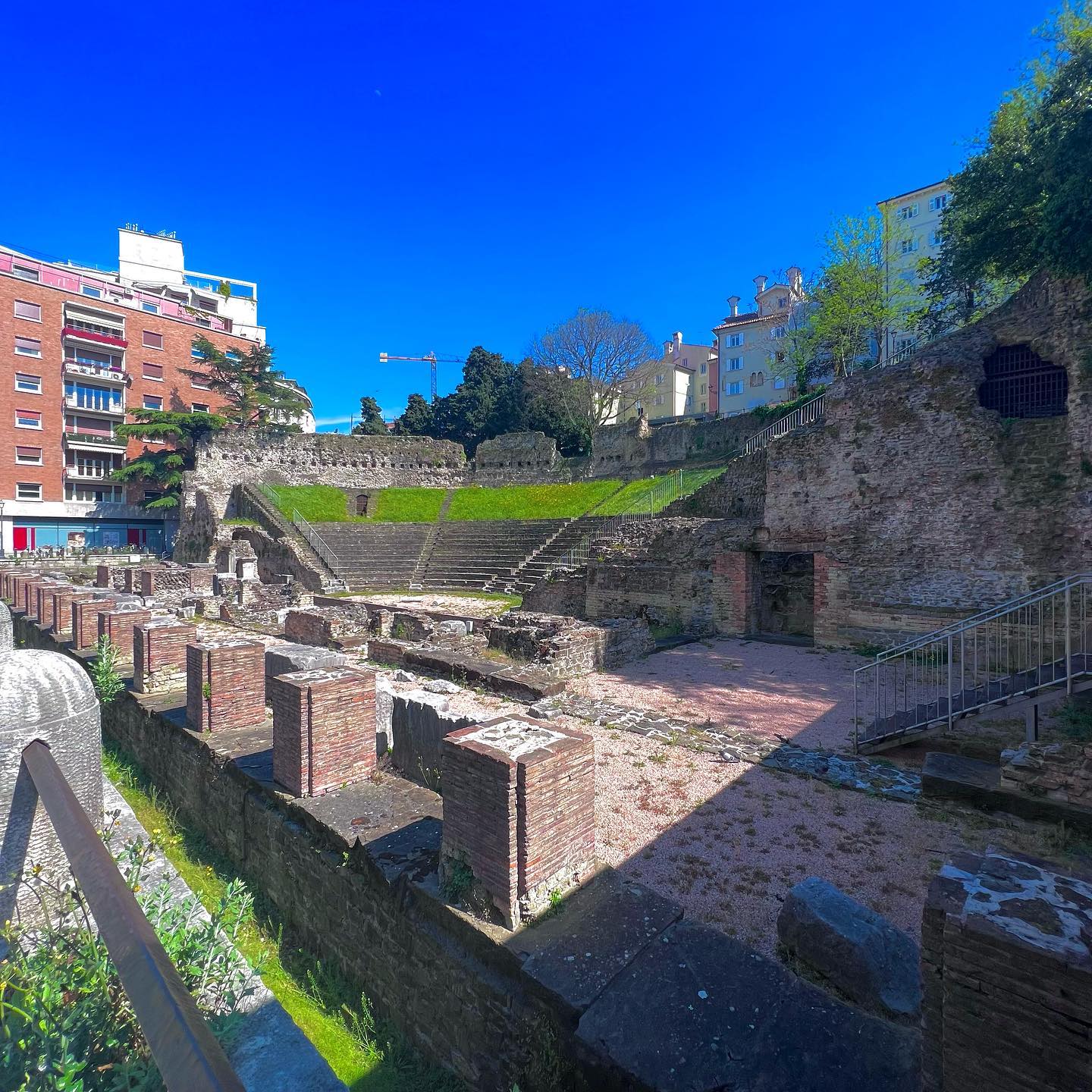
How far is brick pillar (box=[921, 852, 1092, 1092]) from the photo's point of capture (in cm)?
164

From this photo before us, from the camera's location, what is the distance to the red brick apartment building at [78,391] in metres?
38.2

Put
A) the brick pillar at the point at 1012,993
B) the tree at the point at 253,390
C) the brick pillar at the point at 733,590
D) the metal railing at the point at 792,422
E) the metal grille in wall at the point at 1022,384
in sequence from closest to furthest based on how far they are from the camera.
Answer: the brick pillar at the point at 1012,993 < the metal grille in wall at the point at 1022,384 < the brick pillar at the point at 733,590 < the metal railing at the point at 792,422 < the tree at the point at 253,390

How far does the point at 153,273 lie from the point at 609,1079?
236ft

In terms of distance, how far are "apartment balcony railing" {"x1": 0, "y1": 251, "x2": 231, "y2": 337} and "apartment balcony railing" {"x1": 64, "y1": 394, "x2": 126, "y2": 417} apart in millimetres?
4596

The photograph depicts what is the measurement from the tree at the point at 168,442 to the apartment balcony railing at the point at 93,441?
2827mm

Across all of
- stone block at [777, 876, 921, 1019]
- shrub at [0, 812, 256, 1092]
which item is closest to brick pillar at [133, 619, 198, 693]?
shrub at [0, 812, 256, 1092]

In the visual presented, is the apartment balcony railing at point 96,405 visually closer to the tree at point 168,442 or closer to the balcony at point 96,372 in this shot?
the balcony at point 96,372

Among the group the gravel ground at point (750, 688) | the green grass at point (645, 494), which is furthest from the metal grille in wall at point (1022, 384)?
the green grass at point (645, 494)

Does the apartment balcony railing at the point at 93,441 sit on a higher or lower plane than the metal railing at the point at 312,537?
higher

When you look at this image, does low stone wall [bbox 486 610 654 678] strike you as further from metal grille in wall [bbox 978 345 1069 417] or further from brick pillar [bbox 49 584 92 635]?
metal grille in wall [bbox 978 345 1069 417]

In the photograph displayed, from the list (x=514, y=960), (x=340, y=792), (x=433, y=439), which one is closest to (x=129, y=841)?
(x=340, y=792)

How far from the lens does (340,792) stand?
4.64 metres

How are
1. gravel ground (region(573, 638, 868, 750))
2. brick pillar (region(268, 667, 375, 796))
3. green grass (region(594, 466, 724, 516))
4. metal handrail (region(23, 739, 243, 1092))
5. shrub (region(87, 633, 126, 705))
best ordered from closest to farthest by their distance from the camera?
metal handrail (region(23, 739, 243, 1092))
brick pillar (region(268, 667, 375, 796))
shrub (region(87, 633, 126, 705))
gravel ground (region(573, 638, 868, 750))
green grass (region(594, 466, 724, 516))

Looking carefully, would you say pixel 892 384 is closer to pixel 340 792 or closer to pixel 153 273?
pixel 340 792
